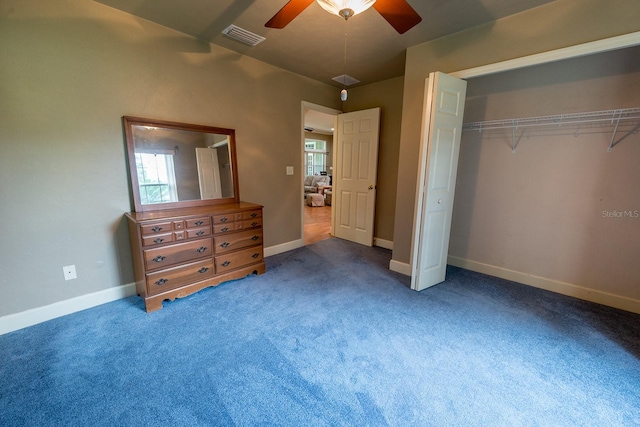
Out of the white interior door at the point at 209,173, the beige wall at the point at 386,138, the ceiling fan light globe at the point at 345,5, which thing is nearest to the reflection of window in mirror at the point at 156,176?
the white interior door at the point at 209,173

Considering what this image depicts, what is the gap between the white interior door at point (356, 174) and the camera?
3990 millimetres

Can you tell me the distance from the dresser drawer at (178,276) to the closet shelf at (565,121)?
10.8 feet

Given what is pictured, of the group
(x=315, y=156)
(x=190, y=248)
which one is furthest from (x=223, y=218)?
(x=315, y=156)

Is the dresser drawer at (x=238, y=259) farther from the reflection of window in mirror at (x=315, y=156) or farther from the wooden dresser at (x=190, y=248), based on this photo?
the reflection of window in mirror at (x=315, y=156)

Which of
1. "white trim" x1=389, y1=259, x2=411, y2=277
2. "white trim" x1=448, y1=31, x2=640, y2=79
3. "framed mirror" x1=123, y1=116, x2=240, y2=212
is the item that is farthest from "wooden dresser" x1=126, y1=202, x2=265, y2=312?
"white trim" x1=448, y1=31, x2=640, y2=79

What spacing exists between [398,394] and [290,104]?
349 centimetres

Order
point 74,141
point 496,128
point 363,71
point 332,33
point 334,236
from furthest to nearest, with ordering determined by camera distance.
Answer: point 334,236
point 363,71
point 496,128
point 332,33
point 74,141

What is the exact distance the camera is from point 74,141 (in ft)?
7.01

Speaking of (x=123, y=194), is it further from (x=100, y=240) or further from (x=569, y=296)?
(x=569, y=296)

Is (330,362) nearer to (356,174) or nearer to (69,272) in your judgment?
(69,272)

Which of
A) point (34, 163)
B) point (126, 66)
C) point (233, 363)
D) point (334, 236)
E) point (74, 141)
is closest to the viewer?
point (233, 363)

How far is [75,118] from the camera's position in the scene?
2123 mm

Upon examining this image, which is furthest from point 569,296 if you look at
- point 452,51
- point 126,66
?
point 126,66

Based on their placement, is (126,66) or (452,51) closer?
(126,66)
